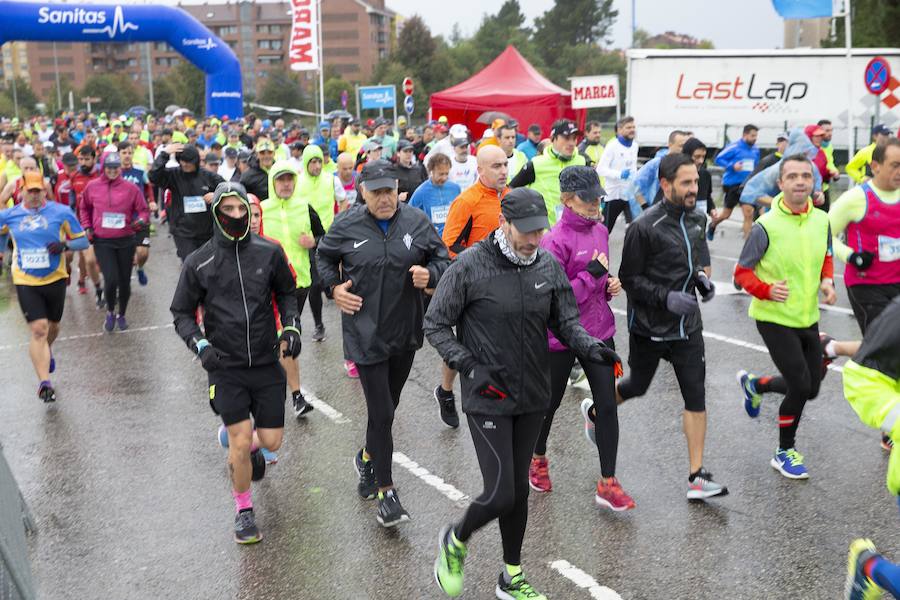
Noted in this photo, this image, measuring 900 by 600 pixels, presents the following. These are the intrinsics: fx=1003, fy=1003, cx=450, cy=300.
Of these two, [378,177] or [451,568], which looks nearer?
[451,568]

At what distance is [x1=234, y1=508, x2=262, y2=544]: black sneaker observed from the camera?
543 centimetres

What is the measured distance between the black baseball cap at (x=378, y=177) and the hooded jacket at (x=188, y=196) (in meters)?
5.46

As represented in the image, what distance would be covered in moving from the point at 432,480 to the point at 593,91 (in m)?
22.9

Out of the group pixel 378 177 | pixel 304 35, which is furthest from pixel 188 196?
pixel 304 35

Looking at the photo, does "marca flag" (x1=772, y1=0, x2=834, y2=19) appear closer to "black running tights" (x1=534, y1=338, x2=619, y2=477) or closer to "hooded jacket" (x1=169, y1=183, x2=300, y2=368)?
"black running tights" (x1=534, y1=338, x2=619, y2=477)

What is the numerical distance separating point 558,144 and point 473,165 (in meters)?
2.31

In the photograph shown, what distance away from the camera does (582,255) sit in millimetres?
5750

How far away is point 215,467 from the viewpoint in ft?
21.9

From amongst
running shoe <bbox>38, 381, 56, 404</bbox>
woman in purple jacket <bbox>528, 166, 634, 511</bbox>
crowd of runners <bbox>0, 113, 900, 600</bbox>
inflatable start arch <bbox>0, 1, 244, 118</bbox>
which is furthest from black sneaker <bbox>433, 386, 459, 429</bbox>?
inflatable start arch <bbox>0, 1, 244, 118</bbox>

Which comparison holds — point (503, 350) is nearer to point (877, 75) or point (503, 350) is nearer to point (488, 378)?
point (488, 378)

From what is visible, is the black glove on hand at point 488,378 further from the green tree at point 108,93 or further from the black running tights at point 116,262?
the green tree at point 108,93

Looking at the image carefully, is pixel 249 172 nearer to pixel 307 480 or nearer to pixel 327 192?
pixel 327 192

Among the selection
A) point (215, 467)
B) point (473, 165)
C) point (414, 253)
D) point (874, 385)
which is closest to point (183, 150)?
point (473, 165)

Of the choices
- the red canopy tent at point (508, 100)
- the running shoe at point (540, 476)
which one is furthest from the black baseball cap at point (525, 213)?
the red canopy tent at point (508, 100)
